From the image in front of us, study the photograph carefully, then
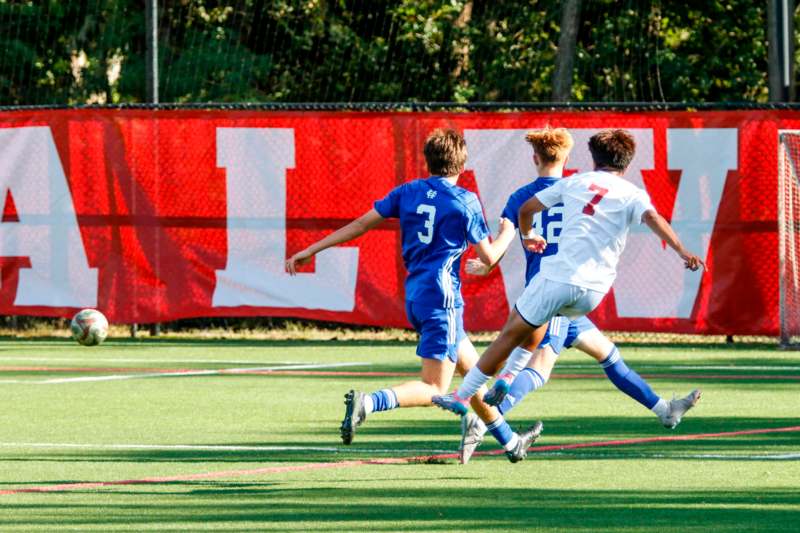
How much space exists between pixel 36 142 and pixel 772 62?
28.1ft

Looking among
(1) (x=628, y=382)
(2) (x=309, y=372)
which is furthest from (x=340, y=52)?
(1) (x=628, y=382)

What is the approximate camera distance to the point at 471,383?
9047 millimetres

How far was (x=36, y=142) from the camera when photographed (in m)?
20.0

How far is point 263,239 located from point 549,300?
10616mm

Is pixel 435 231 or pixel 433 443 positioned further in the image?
pixel 433 443

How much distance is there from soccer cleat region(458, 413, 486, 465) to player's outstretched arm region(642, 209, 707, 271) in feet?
4.65

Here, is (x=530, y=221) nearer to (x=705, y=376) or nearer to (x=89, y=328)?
(x=705, y=376)

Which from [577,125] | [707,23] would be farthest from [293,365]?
[707,23]

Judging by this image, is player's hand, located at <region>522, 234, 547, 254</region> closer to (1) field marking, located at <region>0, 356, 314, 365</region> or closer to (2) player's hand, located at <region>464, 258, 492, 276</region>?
(2) player's hand, located at <region>464, 258, 492, 276</region>

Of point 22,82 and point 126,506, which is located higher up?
point 22,82

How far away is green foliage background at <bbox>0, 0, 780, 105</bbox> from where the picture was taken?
24.0 m

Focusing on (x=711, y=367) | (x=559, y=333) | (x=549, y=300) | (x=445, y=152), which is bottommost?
(x=711, y=367)

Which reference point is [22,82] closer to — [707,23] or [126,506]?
[707,23]

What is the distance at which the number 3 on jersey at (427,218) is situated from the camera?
917cm
